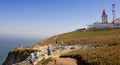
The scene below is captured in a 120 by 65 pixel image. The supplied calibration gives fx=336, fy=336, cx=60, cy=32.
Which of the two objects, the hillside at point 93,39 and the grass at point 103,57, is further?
the hillside at point 93,39

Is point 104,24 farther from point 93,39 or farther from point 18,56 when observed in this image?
point 18,56

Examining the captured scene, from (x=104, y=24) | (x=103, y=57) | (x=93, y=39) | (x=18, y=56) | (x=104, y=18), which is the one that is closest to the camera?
(x=103, y=57)

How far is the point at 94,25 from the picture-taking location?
10806cm

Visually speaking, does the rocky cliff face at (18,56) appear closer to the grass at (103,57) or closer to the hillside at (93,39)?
the hillside at (93,39)

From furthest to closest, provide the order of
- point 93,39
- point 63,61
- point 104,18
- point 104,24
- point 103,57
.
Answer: point 104,18 < point 104,24 < point 93,39 < point 63,61 < point 103,57

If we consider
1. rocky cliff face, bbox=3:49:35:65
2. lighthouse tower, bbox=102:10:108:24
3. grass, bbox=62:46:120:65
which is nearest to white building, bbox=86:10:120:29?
lighthouse tower, bbox=102:10:108:24

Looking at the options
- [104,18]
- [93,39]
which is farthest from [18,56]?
[104,18]

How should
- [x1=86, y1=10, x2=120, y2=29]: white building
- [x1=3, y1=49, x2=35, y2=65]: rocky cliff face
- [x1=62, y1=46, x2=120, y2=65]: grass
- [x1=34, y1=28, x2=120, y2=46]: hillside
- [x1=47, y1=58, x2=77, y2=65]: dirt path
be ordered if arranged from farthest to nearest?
[x1=86, y1=10, x2=120, y2=29]: white building
[x1=3, y1=49, x2=35, y2=65]: rocky cliff face
[x1=34, y1=28, x2=120, y2=46]: hillside
[x1=47, y1=58, x2=77, y2=65]: dirt path
[x1=62, y1=46, x2=120, y2=65]: grass

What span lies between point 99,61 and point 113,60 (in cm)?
170

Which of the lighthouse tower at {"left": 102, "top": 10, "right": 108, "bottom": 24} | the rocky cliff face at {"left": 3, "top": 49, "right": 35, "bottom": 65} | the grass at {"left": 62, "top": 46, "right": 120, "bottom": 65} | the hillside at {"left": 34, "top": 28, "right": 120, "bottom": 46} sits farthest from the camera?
the lighthouse tower at {"left": 102, "top": 10, "right": 108, "bottom": 24}

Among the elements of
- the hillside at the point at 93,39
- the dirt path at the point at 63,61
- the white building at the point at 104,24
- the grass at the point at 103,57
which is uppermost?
the white building at the point at 104,24

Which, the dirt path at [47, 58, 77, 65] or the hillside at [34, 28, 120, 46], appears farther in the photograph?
the hillside at [34, 28, 120, 46]

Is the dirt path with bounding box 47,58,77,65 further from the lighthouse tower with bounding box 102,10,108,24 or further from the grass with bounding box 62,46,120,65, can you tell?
the lighthouse tower with bounding box 102,10,108,24

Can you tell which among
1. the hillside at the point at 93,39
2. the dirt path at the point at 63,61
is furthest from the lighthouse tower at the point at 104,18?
the dirt path at the point at 63,61
